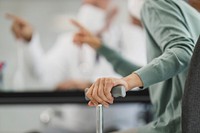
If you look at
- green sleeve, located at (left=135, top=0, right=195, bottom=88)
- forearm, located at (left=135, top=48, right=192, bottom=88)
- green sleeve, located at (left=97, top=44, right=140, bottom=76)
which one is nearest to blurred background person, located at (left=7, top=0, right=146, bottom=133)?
green sleeve, located at (left=97, top=44, right=140, bottom=76)

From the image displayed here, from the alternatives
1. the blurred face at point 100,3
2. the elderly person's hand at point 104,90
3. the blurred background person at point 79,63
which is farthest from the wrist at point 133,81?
the blurred face at point 100,3

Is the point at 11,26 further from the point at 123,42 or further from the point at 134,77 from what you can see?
the point at 134,77

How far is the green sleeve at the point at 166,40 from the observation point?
37.9 inches

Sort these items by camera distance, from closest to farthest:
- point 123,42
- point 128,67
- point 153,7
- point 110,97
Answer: point 110,97, point 153,7, point 128,67, point 123,42

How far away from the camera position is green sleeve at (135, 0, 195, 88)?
963 millimetres

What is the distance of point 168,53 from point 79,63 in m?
1.58

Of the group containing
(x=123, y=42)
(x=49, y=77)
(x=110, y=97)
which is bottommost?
(x=110, y=97)

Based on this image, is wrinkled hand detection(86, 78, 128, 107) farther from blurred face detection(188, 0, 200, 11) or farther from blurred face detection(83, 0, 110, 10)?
blurred face detection(83, 0, 110, 10)

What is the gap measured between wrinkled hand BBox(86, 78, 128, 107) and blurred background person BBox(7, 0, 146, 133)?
5.20 ft

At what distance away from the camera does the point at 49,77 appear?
2.56 meters

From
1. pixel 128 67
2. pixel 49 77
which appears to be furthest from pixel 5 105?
pixel 128 67

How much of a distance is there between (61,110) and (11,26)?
67cm

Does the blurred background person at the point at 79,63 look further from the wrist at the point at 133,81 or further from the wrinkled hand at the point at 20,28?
the wrist at the point at 133,81

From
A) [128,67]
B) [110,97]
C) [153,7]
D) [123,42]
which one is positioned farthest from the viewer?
[123,42]
